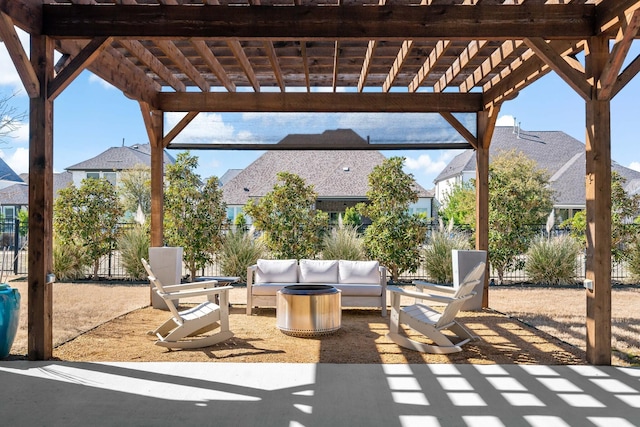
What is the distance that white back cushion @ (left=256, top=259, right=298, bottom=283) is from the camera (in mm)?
7988

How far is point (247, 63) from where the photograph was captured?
705cm

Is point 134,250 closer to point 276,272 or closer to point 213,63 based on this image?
point 276,272

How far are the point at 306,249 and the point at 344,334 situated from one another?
5.07 meters

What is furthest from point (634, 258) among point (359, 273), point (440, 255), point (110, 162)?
point (110, 162)

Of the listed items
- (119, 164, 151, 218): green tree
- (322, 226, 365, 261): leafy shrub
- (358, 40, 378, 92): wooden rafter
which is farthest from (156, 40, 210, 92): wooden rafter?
(119, 164, 151, 218): green tree

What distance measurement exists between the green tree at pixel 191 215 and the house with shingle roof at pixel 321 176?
1567 cm

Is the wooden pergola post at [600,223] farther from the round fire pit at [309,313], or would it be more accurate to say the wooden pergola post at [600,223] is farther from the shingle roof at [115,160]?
the shingle roof at [115,160]

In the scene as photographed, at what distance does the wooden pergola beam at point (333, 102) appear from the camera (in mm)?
8391

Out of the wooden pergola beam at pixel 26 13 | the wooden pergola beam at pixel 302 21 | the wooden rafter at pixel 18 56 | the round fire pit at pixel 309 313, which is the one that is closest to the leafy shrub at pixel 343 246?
the round fire pit at pixel 309 313

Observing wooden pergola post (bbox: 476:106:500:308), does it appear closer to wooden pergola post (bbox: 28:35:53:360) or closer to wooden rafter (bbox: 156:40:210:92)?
wooden rafter (bbox: 156:40:210:92)

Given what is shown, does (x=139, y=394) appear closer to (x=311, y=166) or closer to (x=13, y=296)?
(x=13, y=296)

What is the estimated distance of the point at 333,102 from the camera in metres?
8.42

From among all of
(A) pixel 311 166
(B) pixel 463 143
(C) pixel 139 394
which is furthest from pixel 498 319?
(A) pixel 311 166

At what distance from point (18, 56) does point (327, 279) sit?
4841 millimetres
